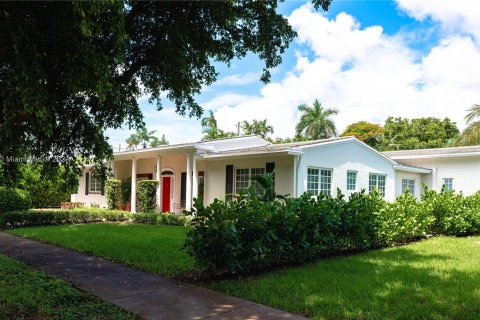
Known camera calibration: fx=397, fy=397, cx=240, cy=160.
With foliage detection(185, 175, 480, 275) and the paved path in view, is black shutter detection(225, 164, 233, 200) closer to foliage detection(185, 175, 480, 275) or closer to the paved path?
foliage detection(185, 175, 480, 275)

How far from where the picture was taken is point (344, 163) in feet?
58.2

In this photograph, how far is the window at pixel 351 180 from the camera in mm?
18094

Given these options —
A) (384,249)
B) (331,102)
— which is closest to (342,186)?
(384,249)

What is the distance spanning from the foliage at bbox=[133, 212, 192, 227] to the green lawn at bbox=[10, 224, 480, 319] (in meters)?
5.17

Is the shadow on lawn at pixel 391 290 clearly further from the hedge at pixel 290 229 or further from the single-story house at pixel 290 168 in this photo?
the single-story house at pixel 290 168

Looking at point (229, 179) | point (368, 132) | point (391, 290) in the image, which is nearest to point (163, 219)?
point (229, 179)

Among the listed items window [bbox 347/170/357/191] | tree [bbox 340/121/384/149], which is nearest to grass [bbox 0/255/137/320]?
window [bbox 347/170/357/191]

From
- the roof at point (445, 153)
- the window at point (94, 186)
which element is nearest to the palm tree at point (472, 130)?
the roof at point (445, 153)

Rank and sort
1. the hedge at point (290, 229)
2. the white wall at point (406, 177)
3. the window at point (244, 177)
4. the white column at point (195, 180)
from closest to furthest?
the hedge at point (290, 229)
the window at point (244, 177)
the white column at point (195, 180)
the white wall at point (406, 177)

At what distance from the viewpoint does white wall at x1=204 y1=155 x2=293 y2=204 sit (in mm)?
15852

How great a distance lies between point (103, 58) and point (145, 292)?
12.0ft

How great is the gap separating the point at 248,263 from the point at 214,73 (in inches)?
207

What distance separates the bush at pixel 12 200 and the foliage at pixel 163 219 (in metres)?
5.09

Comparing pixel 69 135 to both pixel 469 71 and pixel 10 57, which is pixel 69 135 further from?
pixel 469 71
